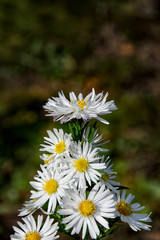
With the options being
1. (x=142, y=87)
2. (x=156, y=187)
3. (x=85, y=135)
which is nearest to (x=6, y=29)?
(x=142, y=87)

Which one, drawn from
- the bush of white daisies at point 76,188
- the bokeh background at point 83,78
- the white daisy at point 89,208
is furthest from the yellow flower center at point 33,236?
the bokeh background at point 83,78

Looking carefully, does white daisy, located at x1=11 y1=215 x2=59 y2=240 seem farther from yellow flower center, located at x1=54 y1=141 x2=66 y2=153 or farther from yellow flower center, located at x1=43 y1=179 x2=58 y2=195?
yellow flower center, located at x1=54 y1=141 x2=66 y2=153

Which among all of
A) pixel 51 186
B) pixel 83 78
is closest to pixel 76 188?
pixel 51 186

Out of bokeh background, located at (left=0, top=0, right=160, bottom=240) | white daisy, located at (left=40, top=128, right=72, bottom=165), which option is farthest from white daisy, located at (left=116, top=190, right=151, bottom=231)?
bokeh background, located at (left=0, top=0, right=160, bottom=240)

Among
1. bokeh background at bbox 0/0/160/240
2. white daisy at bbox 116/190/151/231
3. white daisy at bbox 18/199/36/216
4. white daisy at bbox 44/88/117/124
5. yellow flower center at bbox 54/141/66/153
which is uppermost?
bokeh background at bbox 0/0/160/240

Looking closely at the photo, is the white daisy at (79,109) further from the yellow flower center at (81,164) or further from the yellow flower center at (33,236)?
the yellow flower center at (33,236)

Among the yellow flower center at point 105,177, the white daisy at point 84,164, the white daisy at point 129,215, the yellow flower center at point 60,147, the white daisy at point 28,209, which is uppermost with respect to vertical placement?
the yellow flower center at point 60,147

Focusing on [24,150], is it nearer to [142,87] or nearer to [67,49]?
[142,87]

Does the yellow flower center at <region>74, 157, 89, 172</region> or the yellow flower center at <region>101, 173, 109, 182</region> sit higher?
the yellow flower center at <region>74, 157, 89, 172</region>
